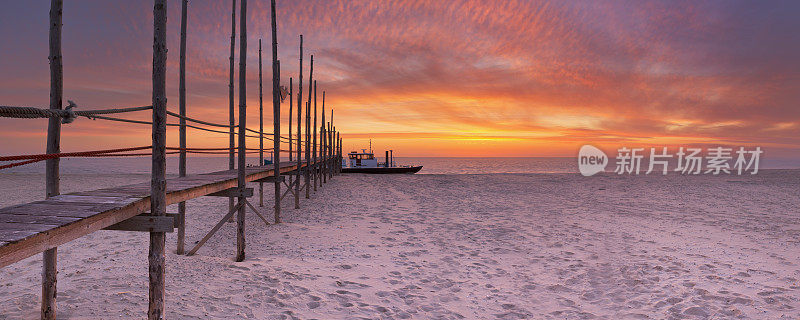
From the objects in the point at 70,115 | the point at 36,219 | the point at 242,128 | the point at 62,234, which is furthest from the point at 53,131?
the point at 242,128

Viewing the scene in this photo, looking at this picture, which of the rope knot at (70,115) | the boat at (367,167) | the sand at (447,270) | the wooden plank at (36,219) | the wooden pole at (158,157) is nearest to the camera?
the wooden plank at (36,219)

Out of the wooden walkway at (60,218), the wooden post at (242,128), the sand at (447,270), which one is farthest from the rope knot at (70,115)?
the wooden post at (242,128)

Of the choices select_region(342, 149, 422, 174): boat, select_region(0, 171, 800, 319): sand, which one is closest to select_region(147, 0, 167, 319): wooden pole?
select_region(0, 171, 800, 319): sand

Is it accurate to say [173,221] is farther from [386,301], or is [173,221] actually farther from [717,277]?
[717,277]

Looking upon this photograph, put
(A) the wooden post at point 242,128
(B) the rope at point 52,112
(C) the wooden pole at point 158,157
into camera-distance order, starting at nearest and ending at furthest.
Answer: (B) the rope at point 52,112
(C) the wooden pole at point 158,157
(A) the wooden post at point 242,128

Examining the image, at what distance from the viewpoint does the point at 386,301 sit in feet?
16.4

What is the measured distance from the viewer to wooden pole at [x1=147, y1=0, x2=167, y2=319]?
12.3 feet

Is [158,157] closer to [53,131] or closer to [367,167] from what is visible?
[53,131]

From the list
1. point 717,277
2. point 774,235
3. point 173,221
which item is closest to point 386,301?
point 173,221

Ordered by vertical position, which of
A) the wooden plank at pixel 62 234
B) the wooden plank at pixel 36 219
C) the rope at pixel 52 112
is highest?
the rope at pixel 52 112

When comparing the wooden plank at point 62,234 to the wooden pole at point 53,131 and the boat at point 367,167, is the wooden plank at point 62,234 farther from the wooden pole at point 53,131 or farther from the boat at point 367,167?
the boat at point 367,167

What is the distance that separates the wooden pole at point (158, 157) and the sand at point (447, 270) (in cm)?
61

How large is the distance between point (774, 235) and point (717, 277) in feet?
15.3

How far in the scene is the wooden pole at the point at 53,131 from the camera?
3738 mm
